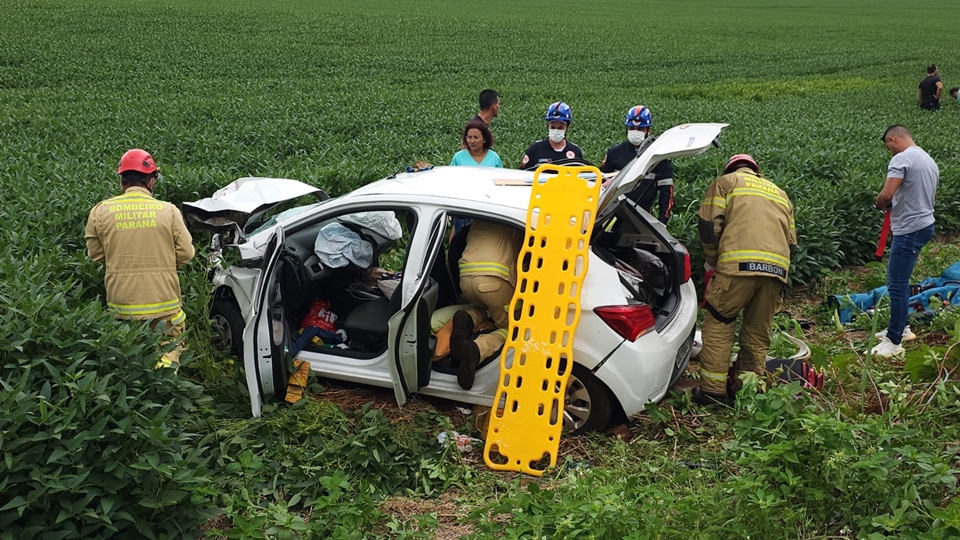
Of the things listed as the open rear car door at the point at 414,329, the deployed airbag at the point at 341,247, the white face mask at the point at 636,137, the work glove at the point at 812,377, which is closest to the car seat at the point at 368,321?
the deployed airbag at the point at 341,247

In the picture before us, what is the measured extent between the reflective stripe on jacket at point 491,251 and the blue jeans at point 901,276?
11.3 ft

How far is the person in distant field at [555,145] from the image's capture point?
303 inches

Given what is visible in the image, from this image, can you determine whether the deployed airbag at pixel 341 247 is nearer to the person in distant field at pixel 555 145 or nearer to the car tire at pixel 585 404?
the car tire at pixel 585 404

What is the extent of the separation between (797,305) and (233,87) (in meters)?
Answer: 16.7

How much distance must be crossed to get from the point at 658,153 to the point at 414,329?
1.79m

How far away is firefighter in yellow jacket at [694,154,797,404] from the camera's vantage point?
524 cm

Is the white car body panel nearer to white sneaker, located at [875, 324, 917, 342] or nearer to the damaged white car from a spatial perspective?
the damaged white car

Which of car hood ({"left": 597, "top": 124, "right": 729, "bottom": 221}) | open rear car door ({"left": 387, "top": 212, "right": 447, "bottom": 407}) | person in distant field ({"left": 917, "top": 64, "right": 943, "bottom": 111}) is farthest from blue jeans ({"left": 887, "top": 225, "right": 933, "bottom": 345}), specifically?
person in distant field ({"left": 917, "top": 64, "right": 943, "bottom": 111})

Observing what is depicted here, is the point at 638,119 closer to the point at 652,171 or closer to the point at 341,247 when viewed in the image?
the point at 652,171

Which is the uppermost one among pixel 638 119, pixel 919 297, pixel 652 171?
pixel 638 119

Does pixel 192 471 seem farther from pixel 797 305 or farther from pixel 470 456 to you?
pixel 797 305

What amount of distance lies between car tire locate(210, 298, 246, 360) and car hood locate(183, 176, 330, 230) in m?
0.60

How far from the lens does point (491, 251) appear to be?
491 centimetres

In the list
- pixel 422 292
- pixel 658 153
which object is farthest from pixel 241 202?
pixel 658 153
